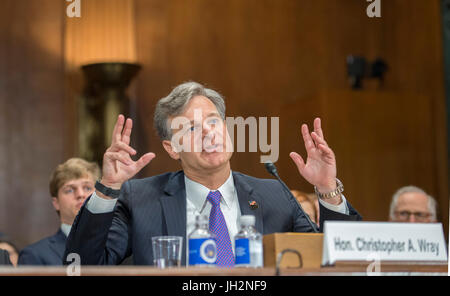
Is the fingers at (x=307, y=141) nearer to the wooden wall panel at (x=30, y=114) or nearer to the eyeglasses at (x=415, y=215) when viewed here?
the eyeglasses at (x=415, y=215)

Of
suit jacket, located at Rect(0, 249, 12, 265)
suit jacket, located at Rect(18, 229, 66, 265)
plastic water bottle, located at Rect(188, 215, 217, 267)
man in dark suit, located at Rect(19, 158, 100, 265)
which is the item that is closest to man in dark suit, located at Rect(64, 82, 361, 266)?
plastic water bottle, located at Rect(188, 215, 217, 267)

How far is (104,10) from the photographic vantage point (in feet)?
18.3

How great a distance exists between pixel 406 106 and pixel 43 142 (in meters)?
2.87

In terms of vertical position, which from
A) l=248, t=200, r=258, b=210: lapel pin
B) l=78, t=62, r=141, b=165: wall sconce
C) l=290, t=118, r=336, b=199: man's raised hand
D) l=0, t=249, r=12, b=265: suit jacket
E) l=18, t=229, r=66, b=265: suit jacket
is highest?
l=78, t=62, r=141, b=165: wall sconce

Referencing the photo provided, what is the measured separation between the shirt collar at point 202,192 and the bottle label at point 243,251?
466 mm

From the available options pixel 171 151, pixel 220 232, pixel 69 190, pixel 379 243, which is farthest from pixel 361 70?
pixel 379 243

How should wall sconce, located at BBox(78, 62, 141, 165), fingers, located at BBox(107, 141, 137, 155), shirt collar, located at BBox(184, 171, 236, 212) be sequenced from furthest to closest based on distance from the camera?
wall sconce, located at BBox(78, 62, 141, 165), shirt collar, located at BBox(184, 171, 236, 212), fingers, located at BBox(107, 141, 137, 155)

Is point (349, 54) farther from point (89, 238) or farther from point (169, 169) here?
point (89, 238)

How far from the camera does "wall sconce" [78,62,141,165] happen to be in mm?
5391

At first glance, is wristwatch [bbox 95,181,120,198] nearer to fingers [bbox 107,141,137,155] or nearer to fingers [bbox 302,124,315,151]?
fingers [bbox 107,141,137,155]

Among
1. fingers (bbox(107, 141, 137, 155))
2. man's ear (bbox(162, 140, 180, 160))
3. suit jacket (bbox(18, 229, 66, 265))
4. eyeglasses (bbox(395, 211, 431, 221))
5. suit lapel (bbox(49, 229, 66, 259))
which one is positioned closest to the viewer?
fingers (bbox(107, 141, 137, 155))

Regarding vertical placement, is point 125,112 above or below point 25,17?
below

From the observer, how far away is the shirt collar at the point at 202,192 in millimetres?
2430
